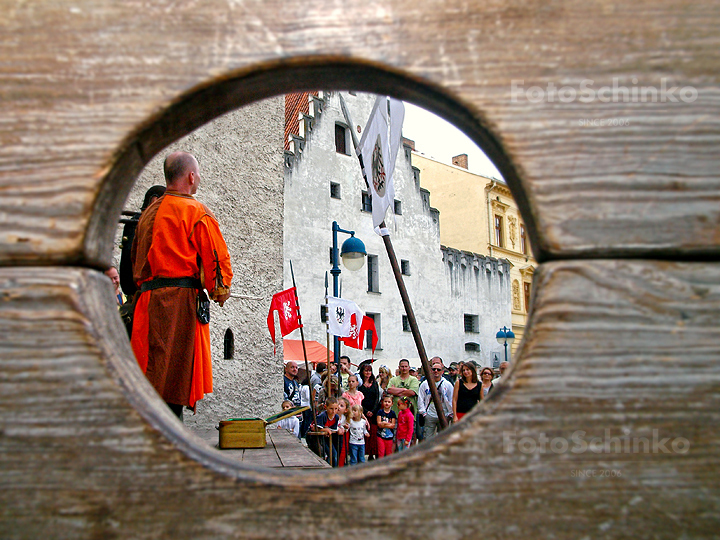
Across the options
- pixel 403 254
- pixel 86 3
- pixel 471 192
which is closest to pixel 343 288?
pixel 403 254

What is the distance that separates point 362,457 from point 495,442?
7225mm

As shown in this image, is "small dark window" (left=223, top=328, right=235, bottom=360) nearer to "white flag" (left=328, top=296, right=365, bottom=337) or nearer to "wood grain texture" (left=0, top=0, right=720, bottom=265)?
"white flag" (left=328, top=296, right=365, bottom=337)

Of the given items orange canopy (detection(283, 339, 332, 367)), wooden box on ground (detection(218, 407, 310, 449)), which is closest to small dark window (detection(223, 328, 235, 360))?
wooden box on ground (detection(218, 407, 310, 449))

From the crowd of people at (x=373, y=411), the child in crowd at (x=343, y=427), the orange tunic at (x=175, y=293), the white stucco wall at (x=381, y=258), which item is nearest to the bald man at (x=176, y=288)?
the orange tunic at (x=175, y=293)

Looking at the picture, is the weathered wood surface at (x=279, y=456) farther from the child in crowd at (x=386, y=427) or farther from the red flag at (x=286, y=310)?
the red flag at (x=286, y=310)

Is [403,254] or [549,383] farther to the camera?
[403,254]

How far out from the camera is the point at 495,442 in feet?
2.99

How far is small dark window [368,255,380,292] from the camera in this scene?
22.9 meters

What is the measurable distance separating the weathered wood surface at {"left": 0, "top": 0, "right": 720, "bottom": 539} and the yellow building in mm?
30388

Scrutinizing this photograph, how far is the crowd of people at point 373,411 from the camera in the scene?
288 inches

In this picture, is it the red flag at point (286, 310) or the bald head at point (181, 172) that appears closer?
the bald head at point (181, 172)

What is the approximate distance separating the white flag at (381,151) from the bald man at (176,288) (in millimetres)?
2152

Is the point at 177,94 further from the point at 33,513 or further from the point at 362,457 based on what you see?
the point at 362,457

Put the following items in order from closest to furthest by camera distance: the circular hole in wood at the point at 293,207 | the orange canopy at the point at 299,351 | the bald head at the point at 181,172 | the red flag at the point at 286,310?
the circular hole in wood at the point at 293,207 → the bald head at the point at 181,172 → the red flag at the point at 286,310 → the orange canopy at the point at 299,351
